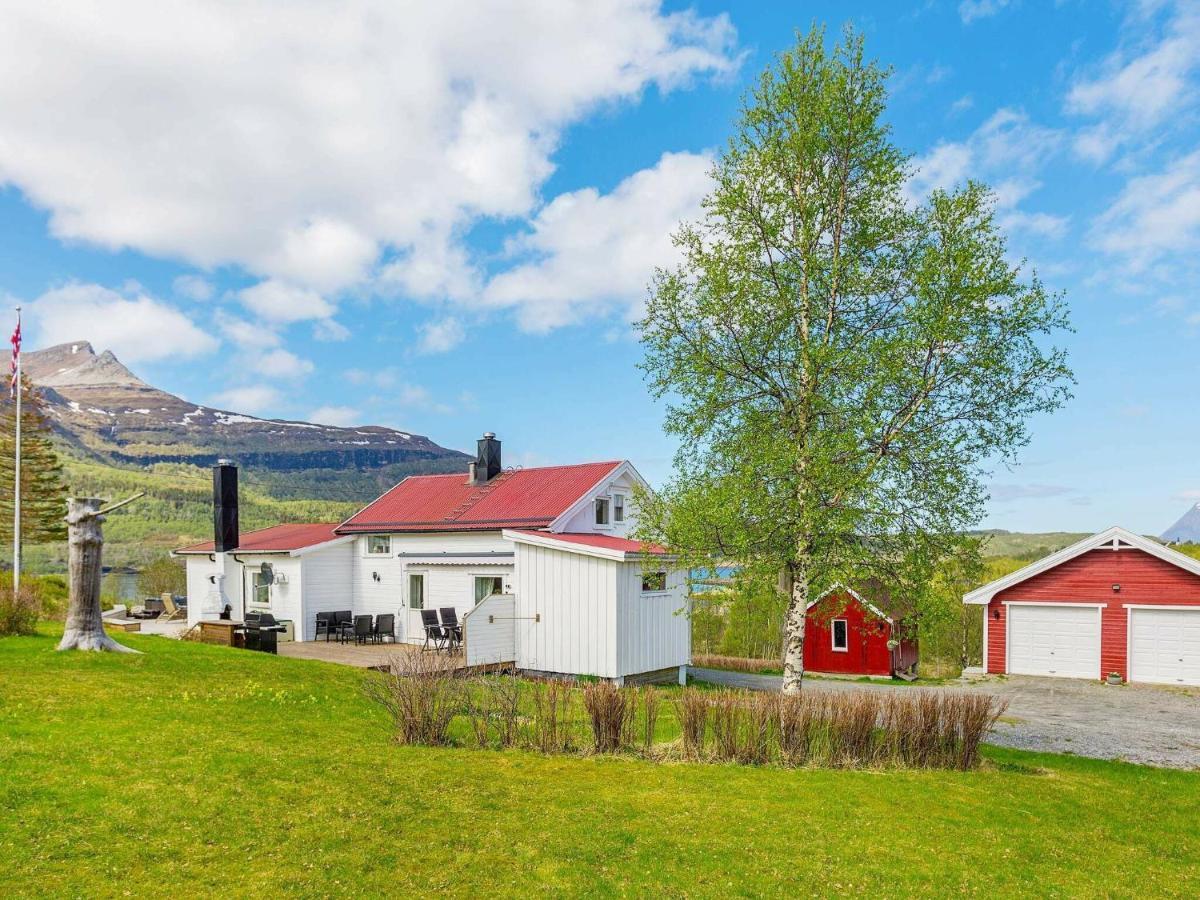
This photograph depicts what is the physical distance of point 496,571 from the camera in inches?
851

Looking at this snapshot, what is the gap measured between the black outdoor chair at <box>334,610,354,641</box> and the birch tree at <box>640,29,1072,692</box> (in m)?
13.0

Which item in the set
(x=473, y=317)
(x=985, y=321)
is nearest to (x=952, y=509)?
(x=985, y=321)

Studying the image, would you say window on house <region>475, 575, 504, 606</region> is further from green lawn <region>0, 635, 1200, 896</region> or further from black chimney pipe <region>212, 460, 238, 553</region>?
green lawn <region>0, 635, 1200, 896</region>

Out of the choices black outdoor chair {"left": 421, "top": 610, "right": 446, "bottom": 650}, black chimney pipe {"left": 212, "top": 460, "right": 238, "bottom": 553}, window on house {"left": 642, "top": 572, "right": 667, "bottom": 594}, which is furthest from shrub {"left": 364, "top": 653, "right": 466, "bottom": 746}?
black chimney pipe {"left": 212, "top": 460, "right": 238, "bottom": 553}

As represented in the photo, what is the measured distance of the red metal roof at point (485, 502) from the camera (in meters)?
22.5

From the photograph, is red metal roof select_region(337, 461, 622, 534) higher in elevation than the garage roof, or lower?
higher

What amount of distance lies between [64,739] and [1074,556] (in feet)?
86.1

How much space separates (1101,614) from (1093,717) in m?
8.62

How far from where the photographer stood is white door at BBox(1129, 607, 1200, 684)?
22.8m

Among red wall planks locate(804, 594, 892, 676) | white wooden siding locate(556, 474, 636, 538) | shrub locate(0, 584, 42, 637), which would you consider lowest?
red wall planks locate(804, 594, 892, 676)

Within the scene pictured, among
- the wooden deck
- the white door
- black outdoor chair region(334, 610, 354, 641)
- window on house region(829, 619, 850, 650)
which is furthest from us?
window on house region(829, 619, 850, 650)

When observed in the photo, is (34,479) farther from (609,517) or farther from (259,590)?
(609,517)

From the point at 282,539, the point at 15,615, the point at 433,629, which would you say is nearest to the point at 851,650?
the point at 433,629

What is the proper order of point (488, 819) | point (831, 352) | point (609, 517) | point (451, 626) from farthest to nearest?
point (609, 517), point (451, 626), point (831, 352), point (488, 819)
